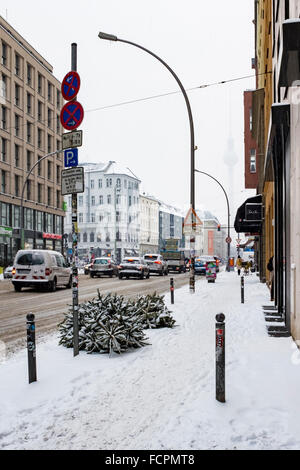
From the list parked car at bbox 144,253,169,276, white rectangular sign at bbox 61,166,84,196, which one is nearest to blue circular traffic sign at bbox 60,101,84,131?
white rectangular sign at bbox 61,166,84,196

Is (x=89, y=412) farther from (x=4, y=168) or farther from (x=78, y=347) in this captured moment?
(x=4, y=168)

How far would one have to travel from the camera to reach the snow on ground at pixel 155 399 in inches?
153

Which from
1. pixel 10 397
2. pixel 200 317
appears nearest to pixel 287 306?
pixel 200 317

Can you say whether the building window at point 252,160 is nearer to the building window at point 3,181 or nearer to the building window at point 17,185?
the building window at point 3,181

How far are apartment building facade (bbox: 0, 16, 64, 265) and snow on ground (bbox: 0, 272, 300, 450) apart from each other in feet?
115

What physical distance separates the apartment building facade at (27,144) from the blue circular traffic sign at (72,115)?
3465 cm

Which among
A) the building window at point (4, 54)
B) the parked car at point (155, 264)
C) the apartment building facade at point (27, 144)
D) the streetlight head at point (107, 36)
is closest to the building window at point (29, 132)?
the apartment building facade at point (27, 144)

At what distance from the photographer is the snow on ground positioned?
388 cm

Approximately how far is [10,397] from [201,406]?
2.07 m

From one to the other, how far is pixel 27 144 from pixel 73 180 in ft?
136

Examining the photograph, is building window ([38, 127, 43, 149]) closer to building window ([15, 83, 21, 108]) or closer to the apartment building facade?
the apartment building facade

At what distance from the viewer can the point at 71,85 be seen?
662cm

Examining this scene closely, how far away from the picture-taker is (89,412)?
450 centimetres

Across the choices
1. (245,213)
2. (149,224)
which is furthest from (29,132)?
(149,224)
